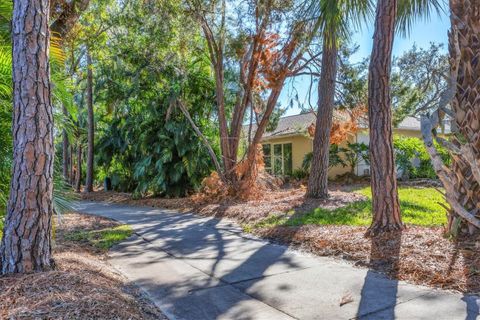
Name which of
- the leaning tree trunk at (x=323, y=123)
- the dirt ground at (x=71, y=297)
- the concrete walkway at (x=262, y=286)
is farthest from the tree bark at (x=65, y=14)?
the leaning tree trunk at (x=323, y=123)

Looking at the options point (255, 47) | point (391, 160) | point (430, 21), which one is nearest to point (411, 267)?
point (391, 160)

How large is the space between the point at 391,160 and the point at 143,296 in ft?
13.0

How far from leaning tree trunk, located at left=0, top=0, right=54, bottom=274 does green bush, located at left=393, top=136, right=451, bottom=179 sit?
15.0 m

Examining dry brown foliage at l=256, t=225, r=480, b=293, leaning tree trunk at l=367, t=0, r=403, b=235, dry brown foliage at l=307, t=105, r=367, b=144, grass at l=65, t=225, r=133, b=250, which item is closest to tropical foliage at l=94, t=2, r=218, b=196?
dry brown foliage at l=307, t=105, r=367, b=144

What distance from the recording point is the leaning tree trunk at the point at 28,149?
346cm

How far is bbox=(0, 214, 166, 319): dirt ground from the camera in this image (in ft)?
9.02

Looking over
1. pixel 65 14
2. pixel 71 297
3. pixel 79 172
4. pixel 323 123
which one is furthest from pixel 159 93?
pixel 71 297

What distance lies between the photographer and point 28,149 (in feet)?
11.3

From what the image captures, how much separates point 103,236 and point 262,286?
4025mm

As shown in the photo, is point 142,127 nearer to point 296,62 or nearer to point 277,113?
point 277,113

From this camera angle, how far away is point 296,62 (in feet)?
38.3

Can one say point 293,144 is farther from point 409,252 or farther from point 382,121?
point 409,252

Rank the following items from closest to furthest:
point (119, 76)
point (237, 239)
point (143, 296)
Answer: point (143, 296) → point (237, 239) → point (119, 76)

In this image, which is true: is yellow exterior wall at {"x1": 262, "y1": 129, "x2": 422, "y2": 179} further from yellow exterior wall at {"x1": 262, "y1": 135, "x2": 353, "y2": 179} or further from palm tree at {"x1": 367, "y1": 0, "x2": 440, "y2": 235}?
palm tree at {"x1": 367, "y1": 0, "x2": 440, "y2": 235}
